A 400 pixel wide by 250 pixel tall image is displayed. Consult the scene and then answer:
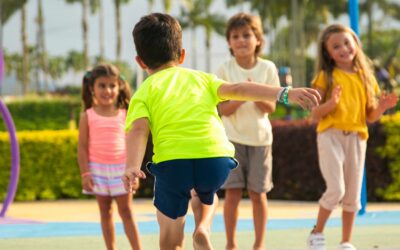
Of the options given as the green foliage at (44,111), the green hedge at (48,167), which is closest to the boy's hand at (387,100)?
the green hedge at (48,167)

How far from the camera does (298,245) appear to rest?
6461mm

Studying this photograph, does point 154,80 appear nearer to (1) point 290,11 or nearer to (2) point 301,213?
(2) point 301,213

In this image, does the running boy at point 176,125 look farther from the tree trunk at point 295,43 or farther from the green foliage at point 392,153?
the tree trunk at point 295,43

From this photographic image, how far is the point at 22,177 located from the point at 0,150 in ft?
1.67

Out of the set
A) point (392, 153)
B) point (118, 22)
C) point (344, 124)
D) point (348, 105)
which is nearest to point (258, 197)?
point (344, 124)

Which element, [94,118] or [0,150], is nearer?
[94,118]

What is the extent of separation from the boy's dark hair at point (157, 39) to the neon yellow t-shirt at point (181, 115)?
0.09m

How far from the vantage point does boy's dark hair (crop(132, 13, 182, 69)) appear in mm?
3971

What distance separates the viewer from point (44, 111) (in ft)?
144

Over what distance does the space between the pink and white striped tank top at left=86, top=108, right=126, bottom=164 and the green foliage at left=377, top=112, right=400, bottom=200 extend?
6284 mm

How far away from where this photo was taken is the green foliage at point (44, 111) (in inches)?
1690

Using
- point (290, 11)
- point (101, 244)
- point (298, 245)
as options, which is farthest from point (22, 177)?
point (290, 11)

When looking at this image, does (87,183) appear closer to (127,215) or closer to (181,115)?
(127,215)

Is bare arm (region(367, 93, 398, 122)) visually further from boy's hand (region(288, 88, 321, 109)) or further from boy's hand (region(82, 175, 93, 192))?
boy's hand (region(288, 88, 321, 109))
